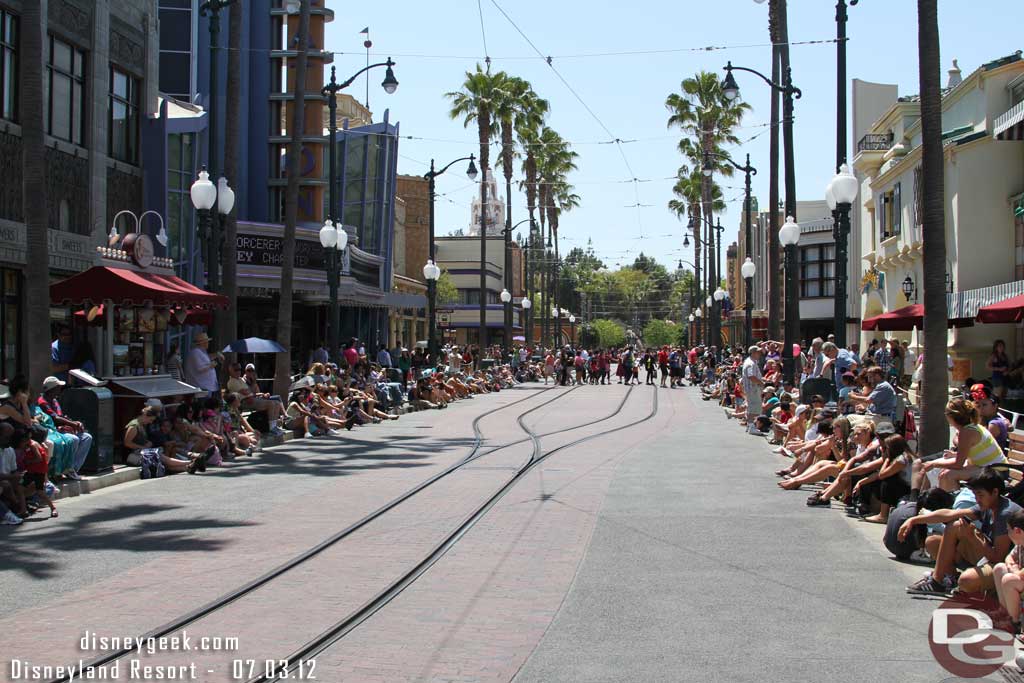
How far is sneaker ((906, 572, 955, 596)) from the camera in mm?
8453

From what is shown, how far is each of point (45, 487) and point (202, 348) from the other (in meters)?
8.23

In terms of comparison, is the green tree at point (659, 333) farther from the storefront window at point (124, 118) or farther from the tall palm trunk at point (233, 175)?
the tall palm trunk at point (233, 175)

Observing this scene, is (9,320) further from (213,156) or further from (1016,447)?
(1016,447)

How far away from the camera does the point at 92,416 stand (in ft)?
47.9

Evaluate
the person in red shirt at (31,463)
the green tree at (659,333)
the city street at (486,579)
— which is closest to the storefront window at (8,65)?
the city street at (486,579)

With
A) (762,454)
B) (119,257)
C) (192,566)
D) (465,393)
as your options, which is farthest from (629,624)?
(465,393)

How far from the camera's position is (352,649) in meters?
6.99

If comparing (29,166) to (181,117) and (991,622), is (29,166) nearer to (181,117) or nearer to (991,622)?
(991,622)

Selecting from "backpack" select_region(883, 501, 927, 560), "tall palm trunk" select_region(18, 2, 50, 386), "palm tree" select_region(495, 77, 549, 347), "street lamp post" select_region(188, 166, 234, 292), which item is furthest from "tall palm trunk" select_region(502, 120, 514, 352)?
"backpack" select_region(883, 501, 927, 560)

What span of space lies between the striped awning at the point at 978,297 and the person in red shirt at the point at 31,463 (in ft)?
58.5

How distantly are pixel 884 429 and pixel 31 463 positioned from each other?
911 cm

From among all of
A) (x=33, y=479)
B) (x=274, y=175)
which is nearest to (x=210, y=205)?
(x=33, y=479)

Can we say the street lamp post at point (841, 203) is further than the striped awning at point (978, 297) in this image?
No

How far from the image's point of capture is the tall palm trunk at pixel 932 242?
12609 millimetres
